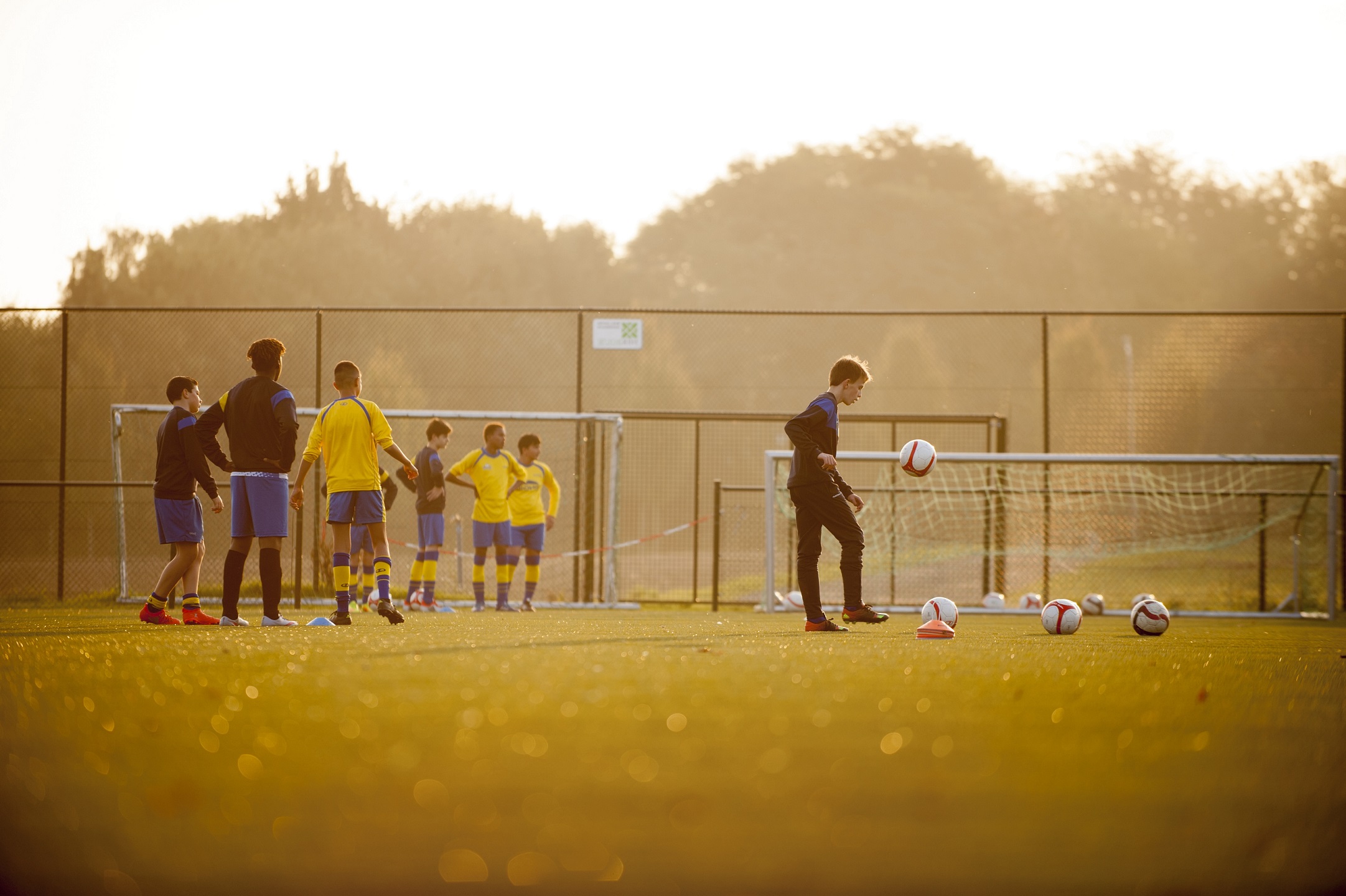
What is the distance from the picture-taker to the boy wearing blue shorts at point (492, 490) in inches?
437

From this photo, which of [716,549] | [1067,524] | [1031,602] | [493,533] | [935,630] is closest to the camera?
[935,630]

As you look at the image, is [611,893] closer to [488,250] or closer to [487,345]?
[487,345]

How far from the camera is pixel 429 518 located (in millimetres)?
11398

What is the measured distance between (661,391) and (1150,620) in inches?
869

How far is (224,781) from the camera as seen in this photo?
274 centimetres

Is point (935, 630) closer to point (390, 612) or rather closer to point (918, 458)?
point (918, 458)

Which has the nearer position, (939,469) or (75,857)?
(75,857)

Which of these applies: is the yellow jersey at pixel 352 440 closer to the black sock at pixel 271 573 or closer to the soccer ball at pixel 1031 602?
the black sock at pixel 271 573

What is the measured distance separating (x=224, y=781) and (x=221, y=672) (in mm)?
2239

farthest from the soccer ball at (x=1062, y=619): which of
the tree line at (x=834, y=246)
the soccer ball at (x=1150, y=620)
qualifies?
the tree line at (x=834, y=246)

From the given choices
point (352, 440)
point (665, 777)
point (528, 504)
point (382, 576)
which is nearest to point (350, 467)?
point (352, 440)

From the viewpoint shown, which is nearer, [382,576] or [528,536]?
[382,576]

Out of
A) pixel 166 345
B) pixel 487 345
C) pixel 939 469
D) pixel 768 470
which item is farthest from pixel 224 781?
pixel 487 345

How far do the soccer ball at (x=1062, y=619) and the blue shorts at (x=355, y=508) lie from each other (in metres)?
4.48
